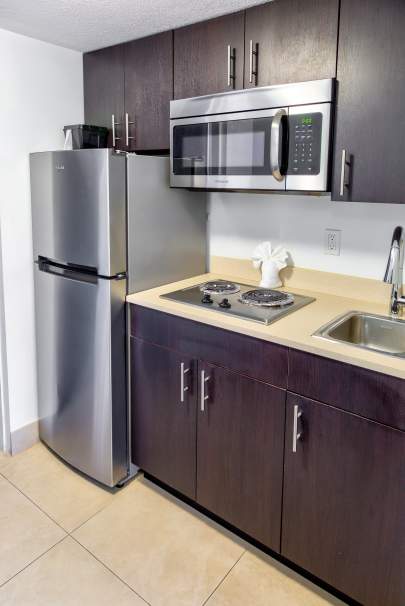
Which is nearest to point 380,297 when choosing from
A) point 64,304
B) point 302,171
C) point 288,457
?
point 302,171

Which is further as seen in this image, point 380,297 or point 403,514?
point 380,297

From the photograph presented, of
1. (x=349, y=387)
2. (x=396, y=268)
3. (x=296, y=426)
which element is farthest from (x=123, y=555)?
(x=396, y=268)

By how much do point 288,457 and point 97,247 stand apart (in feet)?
3.61

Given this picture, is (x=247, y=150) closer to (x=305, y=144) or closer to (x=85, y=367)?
(x=305, y=144)

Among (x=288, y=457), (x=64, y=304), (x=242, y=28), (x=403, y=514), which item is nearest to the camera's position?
(x=403, y=514)

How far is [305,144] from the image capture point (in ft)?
5.39

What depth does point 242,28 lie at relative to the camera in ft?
5.86

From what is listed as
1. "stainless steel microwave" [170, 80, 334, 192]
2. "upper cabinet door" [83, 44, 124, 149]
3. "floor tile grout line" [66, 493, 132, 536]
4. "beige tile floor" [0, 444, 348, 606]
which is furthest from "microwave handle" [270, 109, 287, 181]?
"floor tile grout line" [66, 493, 132, 536]

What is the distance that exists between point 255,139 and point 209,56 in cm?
43

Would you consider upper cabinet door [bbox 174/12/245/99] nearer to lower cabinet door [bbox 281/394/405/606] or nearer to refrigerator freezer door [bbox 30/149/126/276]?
refrigerator freezer door [bbox 30/149/126/276]

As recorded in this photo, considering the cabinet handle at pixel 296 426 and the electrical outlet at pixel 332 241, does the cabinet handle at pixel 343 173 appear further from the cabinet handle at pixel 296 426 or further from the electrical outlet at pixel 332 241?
the cabinet handle at pixel 296 426

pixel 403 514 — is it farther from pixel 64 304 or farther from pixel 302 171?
pixel 64 304

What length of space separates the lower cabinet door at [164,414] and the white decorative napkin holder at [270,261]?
1.90ft

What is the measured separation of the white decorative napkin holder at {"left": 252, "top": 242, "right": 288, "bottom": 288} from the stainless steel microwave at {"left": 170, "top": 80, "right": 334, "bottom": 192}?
0.39m
